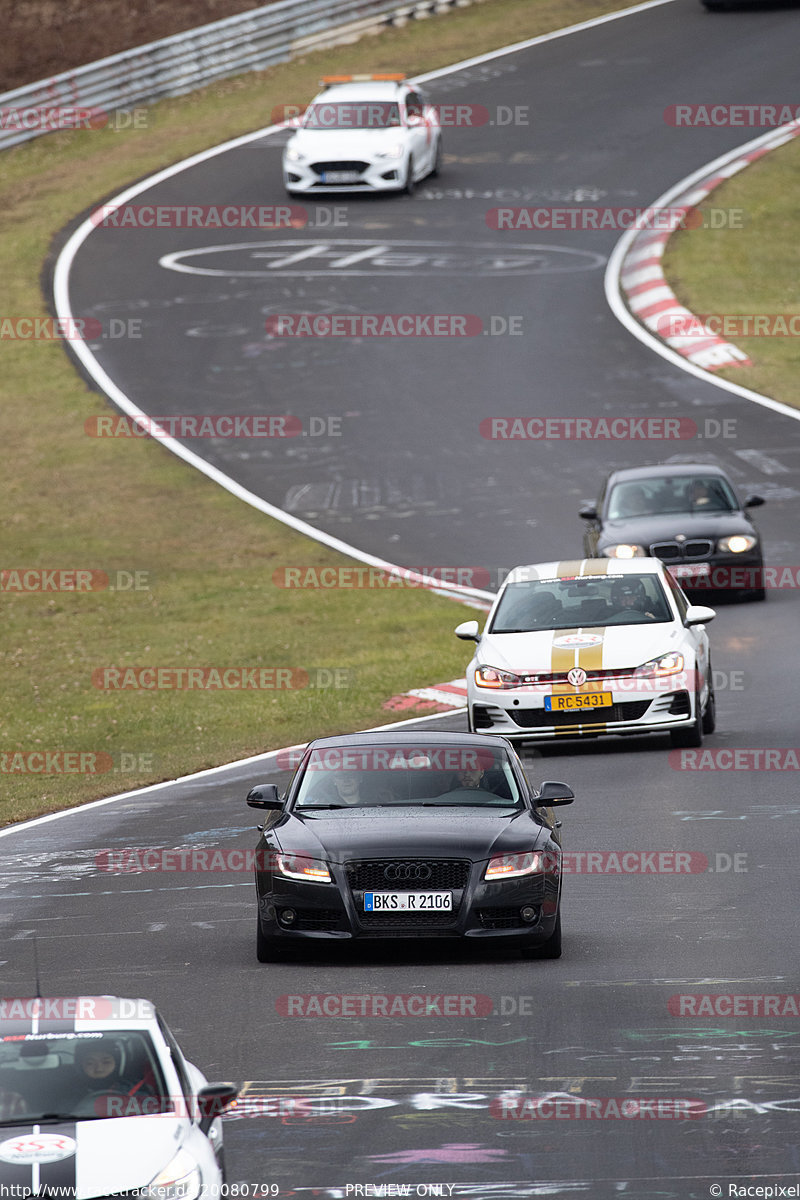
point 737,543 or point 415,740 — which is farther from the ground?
point 415,740

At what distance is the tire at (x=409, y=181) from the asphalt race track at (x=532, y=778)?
0.27 metres

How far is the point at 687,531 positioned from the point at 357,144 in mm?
19555

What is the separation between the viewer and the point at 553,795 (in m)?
12.3

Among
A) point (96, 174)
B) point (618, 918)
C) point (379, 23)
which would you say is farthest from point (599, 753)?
point (379, 23)

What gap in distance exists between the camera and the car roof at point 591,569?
784 inches
